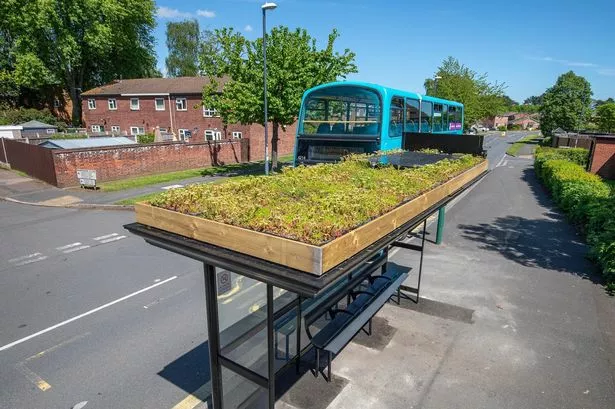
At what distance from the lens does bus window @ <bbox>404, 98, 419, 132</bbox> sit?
35.1 ft

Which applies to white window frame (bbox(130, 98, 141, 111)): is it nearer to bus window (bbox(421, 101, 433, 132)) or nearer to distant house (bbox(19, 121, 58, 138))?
distant house (bbox(19, 121, 58, 138))

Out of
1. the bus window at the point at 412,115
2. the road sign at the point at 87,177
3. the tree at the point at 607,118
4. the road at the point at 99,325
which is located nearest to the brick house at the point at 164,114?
the road sign at the point at 87,177

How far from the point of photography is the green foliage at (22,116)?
37.8m

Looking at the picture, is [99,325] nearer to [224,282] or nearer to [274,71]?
[224,282]

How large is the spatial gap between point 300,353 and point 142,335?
8.65ft

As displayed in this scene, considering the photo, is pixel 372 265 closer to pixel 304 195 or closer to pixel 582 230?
pixel 304 195

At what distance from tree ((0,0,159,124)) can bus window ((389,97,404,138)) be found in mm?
37212

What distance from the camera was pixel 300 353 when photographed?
17.1 feet

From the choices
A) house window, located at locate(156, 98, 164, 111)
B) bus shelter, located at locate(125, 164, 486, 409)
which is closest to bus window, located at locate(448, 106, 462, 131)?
bus shelter, located at locate(125, 164, 486, 409)

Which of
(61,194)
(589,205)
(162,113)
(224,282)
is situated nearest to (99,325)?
(224,282)

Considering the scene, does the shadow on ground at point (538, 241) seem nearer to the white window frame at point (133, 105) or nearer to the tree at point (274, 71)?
the tree at point (274, 71)

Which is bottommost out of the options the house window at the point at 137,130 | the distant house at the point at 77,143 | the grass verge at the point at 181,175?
the grass verge at the point at 181,175

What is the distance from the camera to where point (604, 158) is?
70.2 feet

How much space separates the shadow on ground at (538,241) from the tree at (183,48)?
191ft
